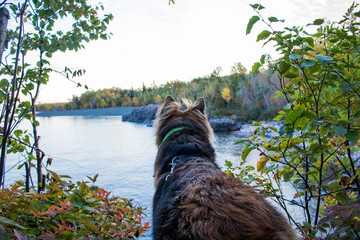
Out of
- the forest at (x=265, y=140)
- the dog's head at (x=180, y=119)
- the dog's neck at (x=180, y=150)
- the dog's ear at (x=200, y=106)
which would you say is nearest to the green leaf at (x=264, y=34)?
the forest at (x=265, y=140)

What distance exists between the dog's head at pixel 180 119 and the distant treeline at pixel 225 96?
4.89 ft

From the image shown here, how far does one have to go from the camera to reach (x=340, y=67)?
1.39 metres

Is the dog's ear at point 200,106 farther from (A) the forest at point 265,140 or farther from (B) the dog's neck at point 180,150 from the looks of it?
(A) the forest at point 265,140

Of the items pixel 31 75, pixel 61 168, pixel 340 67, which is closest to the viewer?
pixel 340 67

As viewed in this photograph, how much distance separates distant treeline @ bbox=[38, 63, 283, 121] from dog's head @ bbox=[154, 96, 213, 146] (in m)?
1.49

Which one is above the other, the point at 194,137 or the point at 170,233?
the point at 194,137

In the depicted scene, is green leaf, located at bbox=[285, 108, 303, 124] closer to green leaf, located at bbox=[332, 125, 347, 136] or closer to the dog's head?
green leaf, located at bbox=[332, 125, 347, 136]

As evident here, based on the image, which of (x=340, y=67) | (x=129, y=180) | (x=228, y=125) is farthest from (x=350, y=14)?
(x=228, y=125)

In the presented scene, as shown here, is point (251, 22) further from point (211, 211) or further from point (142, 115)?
point (142, 115)

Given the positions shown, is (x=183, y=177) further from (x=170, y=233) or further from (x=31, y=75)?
(x=31, y=75)

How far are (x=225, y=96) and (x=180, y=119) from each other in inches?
1479

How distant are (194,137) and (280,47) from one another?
1.65 m

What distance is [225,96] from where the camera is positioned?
40.0m

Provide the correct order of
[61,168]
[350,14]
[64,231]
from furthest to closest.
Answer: [61,168] → [350,14] → [64,231]
